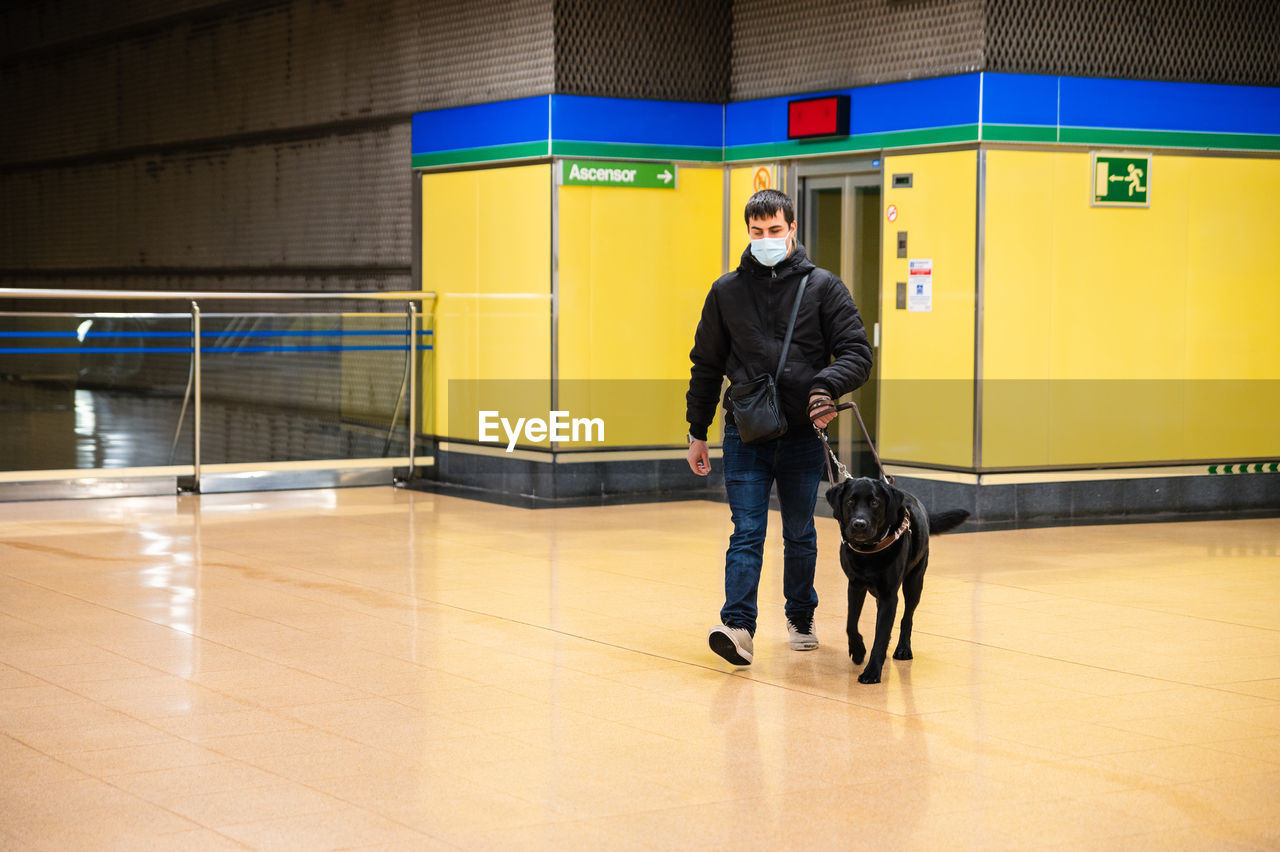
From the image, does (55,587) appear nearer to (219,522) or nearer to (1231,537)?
(219,522)

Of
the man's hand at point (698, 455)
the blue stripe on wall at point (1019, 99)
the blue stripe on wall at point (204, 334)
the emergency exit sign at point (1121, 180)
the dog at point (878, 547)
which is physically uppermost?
the blue stripe on wall at point (1019, 99)

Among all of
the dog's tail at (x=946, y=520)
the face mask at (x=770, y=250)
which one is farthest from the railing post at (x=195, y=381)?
the dog's tail at (x=946, y=520)

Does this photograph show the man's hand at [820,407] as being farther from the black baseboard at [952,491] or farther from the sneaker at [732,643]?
the black baseboard at [952,491]

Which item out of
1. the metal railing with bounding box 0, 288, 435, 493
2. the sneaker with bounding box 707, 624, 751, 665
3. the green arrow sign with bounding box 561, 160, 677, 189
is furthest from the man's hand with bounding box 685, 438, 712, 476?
the metal railing with bounding box 0, 288, 435, 493

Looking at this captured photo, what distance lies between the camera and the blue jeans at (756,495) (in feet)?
22.1

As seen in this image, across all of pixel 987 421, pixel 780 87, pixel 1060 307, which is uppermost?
pixel 780 87

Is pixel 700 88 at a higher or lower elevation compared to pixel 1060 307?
higher

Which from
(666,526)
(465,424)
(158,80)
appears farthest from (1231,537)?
(158,80)

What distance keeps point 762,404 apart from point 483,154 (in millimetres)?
6911

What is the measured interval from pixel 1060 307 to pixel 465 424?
4.69m

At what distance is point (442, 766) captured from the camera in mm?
5184

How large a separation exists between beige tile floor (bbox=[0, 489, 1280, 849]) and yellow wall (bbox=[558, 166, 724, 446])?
2.64 m

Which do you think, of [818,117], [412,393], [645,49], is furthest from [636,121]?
[412,393]

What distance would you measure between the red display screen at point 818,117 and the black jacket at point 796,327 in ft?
17.3
